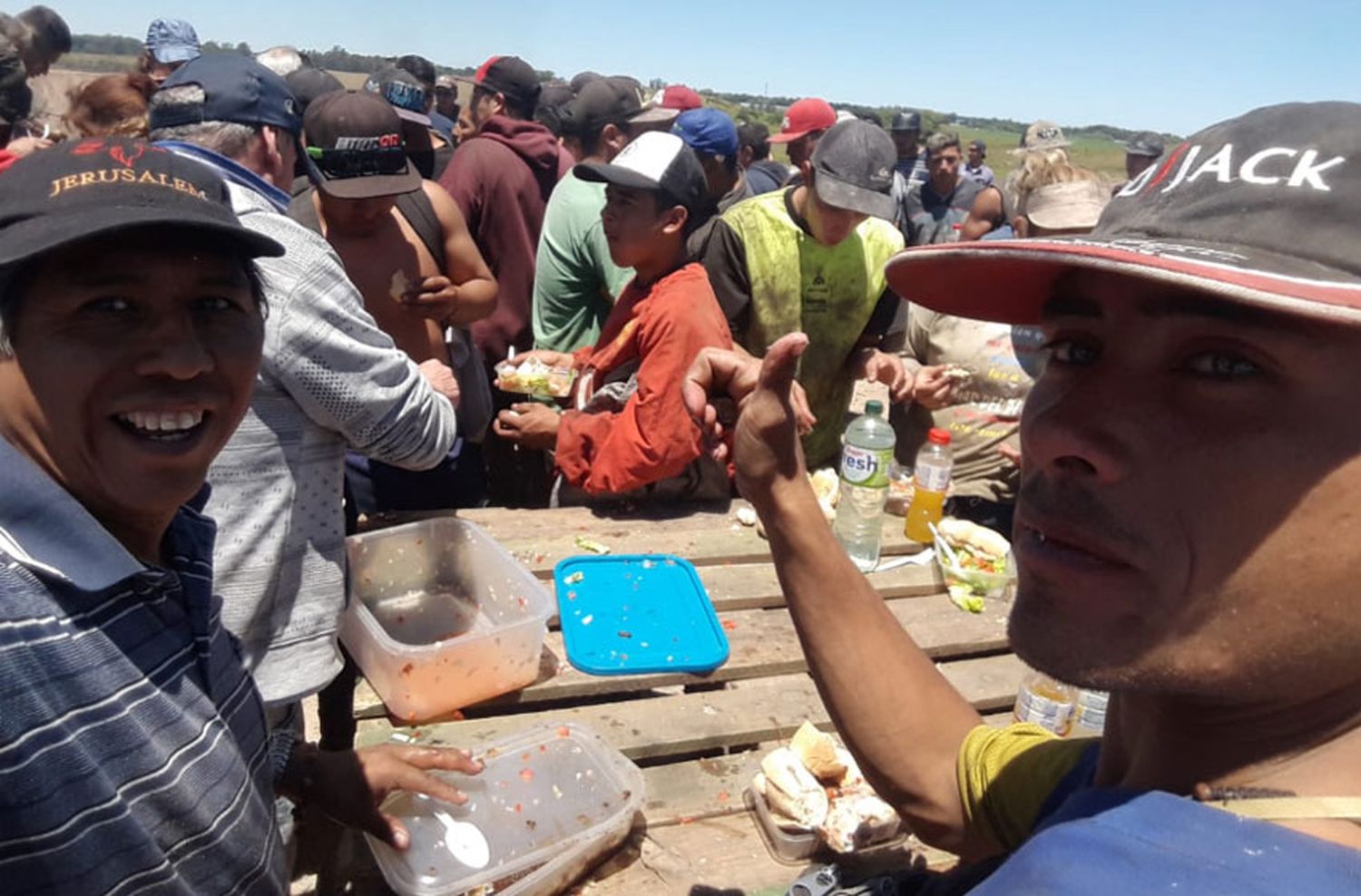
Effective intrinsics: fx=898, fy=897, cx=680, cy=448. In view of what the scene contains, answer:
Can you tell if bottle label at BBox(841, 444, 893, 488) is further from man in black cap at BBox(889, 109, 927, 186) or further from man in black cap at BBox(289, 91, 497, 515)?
man in black cap at BBox(889, 109, 927, 186)

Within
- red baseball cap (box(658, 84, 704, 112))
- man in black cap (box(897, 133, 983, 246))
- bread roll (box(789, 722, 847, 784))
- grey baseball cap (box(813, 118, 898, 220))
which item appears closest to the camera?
bread roll (box(789, 722, 847, 784))

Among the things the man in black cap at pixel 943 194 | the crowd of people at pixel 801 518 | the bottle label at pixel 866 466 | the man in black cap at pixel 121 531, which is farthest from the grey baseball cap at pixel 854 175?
the man in black cap at pixel 943 194

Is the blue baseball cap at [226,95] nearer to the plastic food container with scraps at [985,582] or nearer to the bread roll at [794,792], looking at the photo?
the bread roll at [794,792]

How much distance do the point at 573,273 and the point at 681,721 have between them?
8.80ft

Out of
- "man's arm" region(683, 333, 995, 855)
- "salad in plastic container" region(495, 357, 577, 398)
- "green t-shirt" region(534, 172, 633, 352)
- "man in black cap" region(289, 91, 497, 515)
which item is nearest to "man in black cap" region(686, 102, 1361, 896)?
"man's arm" region(683, 333, 995, 855)

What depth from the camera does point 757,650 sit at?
254 cm

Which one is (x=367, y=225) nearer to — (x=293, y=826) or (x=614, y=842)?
(x=293, y=826)

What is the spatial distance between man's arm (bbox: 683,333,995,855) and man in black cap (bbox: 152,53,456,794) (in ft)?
3.24

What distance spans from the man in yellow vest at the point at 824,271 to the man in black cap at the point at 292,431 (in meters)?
1.89

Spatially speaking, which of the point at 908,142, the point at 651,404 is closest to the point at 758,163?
the point at 908,142

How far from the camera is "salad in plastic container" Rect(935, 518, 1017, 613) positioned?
296 centimetres

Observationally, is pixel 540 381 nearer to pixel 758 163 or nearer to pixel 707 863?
pixel 707 863

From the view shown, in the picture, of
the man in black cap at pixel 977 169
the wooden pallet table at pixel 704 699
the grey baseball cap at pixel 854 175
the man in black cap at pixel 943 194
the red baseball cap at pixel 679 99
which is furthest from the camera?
the man in black cap at pixel 977 169

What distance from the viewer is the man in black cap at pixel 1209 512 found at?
2.56 ft
